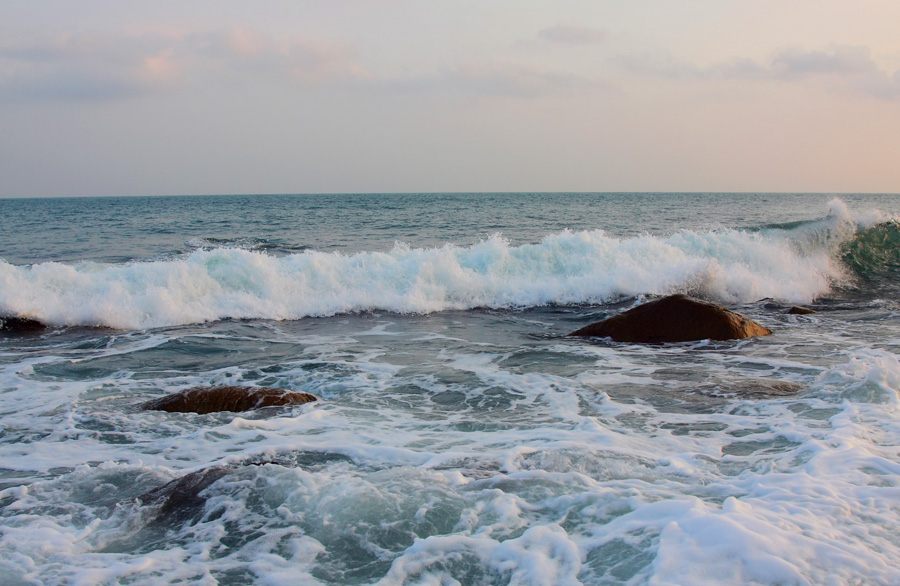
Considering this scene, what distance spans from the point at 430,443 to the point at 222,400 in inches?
88.0

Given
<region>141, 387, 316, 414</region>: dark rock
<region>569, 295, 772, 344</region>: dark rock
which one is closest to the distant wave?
<region>569, 295, 772, 344</region>: dark rock

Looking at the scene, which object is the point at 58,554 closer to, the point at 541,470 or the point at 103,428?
the point at 103,428

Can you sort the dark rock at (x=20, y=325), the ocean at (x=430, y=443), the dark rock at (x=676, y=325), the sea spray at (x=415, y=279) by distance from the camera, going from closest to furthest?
the ocean at (x=430, y=443), the dark rock at (x=676, y=325), the dark rock at (x=20, y=325), the sea spray at (x=415, y=279)

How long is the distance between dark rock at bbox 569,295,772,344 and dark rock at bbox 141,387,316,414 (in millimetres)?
5088

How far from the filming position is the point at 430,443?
4.99 m

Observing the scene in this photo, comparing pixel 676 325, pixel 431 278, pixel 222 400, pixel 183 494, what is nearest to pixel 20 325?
pixel 222 400

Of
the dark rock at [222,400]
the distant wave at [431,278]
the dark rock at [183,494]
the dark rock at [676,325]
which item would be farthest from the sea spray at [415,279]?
the dark rock at [183,494]

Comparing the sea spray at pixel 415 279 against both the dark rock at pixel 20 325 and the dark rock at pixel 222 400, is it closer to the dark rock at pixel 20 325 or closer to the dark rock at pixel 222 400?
the dark rock at pixel 20 325

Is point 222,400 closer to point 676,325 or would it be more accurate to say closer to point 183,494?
point 183,494

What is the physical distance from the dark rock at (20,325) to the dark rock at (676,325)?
898cm

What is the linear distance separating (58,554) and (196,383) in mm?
3945

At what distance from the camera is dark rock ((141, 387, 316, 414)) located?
19.4ft

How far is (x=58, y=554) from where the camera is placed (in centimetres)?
327

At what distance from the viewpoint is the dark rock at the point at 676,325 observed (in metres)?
9.13
